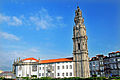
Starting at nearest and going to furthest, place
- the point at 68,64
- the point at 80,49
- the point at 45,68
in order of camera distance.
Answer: the point at 80,49 < the point at 68,64 < the point at 45,68

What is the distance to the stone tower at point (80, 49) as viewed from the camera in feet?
189

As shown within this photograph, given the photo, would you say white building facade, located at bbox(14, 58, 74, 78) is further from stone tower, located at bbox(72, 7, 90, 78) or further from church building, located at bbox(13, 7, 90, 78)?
stone tower, located at bbox(72, 7, 90, 78)

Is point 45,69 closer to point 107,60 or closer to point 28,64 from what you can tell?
point 28,64

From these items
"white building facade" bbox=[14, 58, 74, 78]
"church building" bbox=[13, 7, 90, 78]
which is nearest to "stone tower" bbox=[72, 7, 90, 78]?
"church building" bbox=[13, 7, 90, 78]

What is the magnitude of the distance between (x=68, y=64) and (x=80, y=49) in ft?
28.2

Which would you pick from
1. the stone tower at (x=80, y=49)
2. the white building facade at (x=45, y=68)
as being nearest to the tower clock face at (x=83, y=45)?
the stone tower at (x=80, y=49)

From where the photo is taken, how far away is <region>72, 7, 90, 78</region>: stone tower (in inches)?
2264

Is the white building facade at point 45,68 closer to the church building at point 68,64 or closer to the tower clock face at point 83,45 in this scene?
the church building at point 68,64

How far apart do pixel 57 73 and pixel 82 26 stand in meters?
24.7

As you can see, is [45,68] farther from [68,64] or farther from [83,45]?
[83,45]

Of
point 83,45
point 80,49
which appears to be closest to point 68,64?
point 80,49

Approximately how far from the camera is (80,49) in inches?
2360

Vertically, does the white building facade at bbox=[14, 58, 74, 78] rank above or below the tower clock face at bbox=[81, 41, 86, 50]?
below

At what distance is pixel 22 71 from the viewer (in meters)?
68.3
